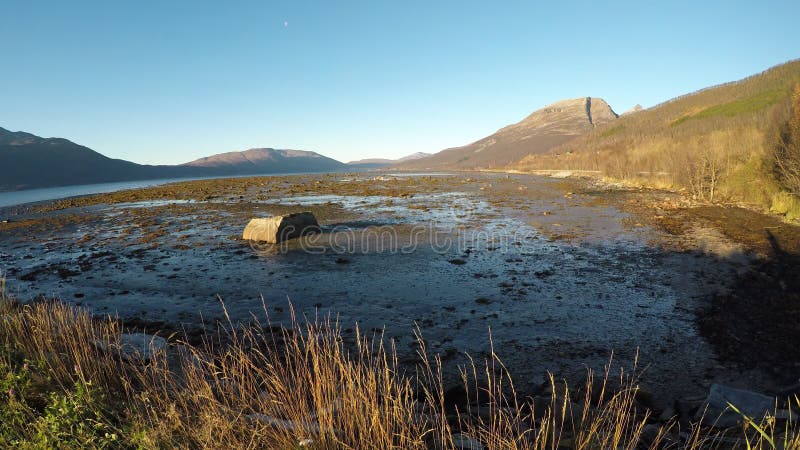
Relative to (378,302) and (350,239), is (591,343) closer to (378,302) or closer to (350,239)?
(378,302)

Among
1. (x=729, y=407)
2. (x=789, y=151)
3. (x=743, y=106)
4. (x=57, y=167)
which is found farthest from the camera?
(x=57, y=167)

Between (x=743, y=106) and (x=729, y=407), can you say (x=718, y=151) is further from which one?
(x=743, y=106)

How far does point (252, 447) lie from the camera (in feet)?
11.2

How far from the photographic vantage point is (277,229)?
1970 cm

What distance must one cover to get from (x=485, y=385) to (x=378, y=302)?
488 centimetres

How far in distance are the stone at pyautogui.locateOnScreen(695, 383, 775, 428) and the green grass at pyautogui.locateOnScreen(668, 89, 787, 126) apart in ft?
326

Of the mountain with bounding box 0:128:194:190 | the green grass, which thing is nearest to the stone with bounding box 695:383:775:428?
the green grass

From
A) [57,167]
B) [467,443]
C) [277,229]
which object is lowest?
[467,443]

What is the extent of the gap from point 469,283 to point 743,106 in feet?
361

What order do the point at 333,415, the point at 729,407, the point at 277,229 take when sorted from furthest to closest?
1. the point at 277,229
2. the point at 729,407
3. the point at 333,415

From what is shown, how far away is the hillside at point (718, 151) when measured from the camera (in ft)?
92.3

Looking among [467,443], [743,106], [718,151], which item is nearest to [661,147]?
[718,151]

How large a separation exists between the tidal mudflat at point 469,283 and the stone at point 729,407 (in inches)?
35.8

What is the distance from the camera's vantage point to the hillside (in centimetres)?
2813
